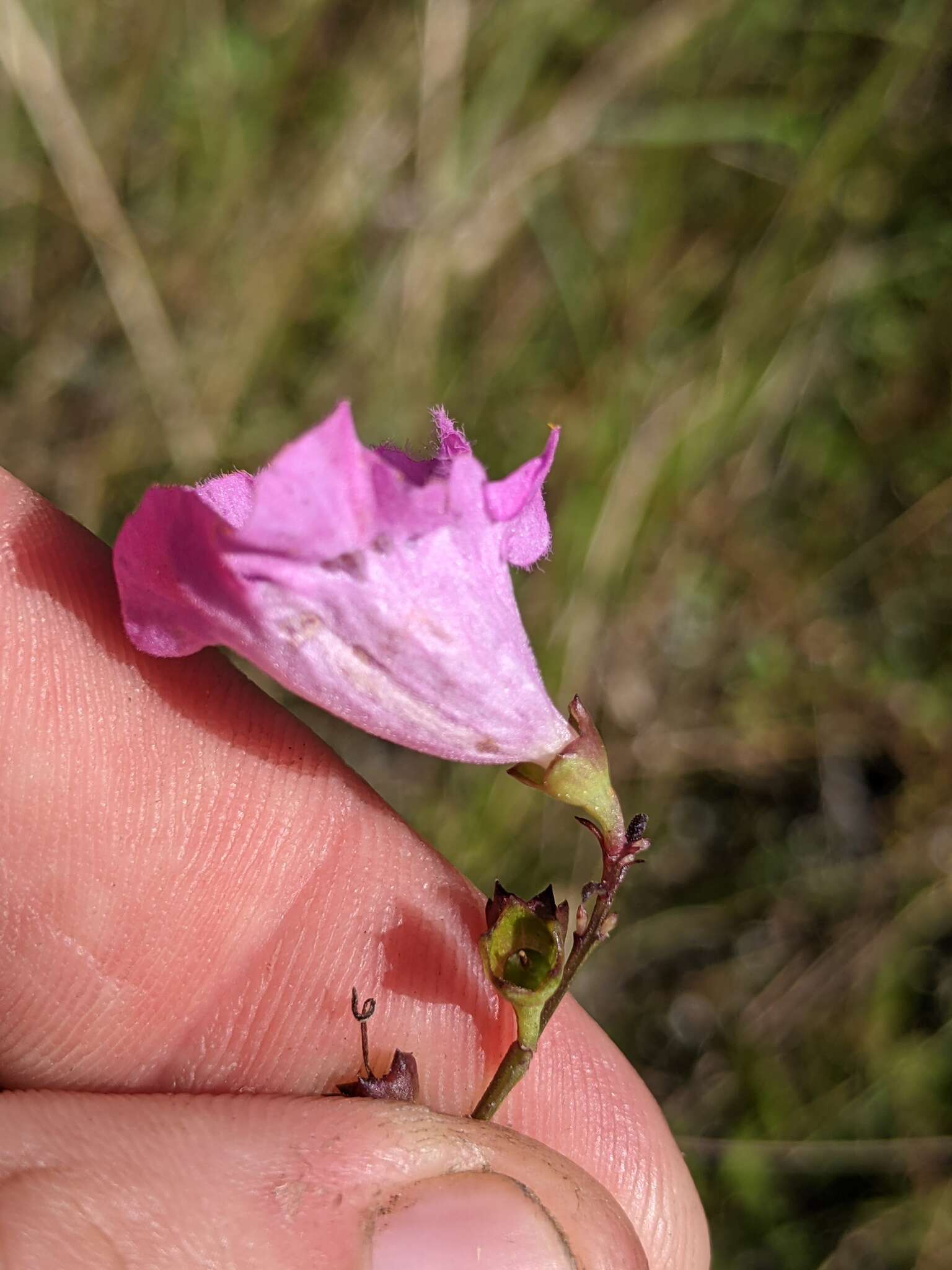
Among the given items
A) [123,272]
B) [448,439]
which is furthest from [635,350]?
[448,439]

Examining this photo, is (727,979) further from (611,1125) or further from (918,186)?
(918,186)

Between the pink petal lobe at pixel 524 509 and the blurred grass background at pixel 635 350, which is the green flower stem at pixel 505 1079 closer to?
the pink petal lobe at pixel 524 509

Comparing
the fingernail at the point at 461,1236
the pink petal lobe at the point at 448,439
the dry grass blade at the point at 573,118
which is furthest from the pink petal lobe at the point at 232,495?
the dry grass blade at the point at 573,118

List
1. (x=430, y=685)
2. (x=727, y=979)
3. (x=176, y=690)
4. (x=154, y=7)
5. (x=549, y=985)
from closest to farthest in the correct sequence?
(x=430, y=685) < (x=549, y=985) < (x=176, y=690) < (x=727, y=979) < (x=154, y=7)

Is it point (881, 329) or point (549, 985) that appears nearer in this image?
point (549, 985)

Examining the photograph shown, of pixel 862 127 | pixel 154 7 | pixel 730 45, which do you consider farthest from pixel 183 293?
pixel 862 127

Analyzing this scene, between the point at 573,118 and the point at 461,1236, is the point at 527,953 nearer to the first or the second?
the point at 461,1236

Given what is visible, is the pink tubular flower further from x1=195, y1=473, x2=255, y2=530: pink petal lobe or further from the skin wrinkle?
the skin wrinkle
